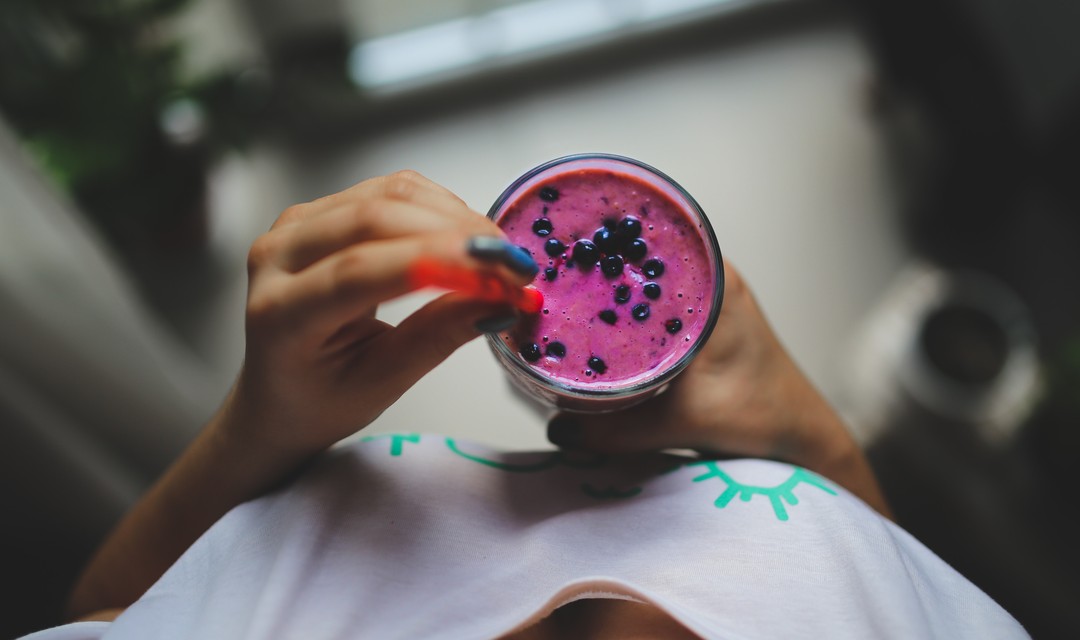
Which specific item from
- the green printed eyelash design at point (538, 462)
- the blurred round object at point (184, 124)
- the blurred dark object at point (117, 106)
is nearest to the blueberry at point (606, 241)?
the green printed eyelash design at point (538, 462)

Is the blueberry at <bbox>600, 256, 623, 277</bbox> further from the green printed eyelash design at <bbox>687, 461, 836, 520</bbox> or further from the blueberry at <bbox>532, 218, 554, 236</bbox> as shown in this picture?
the green printed eyelash design at <bbox>687, 461, 836, 520</bbox>

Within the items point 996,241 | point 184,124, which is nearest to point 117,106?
point 184,124

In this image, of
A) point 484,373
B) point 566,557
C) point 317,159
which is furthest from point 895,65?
point 566,557

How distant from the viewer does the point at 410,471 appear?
71cm

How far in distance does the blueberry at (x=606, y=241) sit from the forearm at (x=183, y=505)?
344mm

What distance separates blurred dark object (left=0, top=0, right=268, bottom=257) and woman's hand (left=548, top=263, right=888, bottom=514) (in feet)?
3.28

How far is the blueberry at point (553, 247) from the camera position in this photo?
70 cm

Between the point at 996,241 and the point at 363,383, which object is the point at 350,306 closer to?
the point at 363,383

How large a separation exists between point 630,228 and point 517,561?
13.2 inches

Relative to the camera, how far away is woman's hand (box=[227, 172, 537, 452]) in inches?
20.2

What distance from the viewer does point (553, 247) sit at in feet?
2.30

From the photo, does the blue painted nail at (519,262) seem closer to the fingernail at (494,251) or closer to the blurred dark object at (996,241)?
the fingernail at (494,251)

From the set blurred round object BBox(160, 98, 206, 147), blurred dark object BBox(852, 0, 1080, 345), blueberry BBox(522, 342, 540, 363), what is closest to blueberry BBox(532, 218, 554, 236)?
blueberry BBox(522, 342, 540, 363)

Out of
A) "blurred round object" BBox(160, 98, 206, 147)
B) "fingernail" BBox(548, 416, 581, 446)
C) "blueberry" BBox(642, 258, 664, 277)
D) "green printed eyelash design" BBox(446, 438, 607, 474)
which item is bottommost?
"green printed eyelash design" BBox(446, 438, 607, 474)
